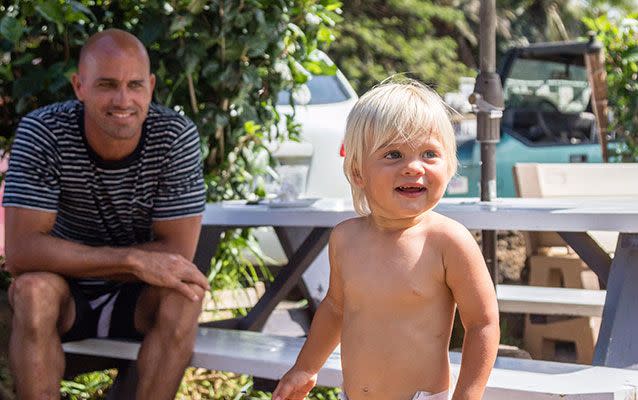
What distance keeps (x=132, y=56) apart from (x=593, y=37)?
6.74 metres

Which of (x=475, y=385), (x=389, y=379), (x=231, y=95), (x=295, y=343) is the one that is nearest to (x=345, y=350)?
(x=389, y=379)

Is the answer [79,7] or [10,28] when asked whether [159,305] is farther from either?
[79,7]

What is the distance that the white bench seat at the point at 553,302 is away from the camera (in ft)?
15.5

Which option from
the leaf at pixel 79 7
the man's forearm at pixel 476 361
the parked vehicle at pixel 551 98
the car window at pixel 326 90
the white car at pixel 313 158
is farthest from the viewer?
the parked vehicle at pixel 551 98

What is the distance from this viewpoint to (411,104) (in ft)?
7.95

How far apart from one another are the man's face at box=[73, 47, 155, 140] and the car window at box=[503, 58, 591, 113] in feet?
→ 24.0

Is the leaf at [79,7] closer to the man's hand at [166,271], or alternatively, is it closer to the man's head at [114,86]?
the man's head at [114,86]

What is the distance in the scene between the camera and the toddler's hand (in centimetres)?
263

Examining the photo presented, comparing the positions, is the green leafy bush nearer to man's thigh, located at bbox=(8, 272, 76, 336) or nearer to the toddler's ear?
man's thigh, located at bbox=(8, 272, 76, 336)

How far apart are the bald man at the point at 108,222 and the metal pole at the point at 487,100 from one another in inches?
42.0

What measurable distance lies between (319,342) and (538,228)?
1.05 meters

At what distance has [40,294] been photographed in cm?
345

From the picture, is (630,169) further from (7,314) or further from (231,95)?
(7,314)

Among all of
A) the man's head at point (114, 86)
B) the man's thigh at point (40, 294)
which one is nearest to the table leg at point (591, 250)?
the man's head at point (114, 86)
